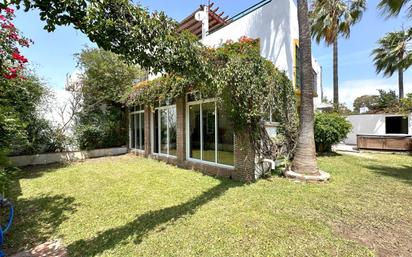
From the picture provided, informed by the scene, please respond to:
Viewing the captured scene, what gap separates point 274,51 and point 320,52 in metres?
8.80

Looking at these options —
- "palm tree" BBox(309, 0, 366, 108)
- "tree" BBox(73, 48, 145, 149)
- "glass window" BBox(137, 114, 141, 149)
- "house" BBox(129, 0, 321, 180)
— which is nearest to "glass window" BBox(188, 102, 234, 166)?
"house" BBox(129, 0, 321, 180)

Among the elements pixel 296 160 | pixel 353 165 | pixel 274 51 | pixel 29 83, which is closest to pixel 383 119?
pixel 353 165

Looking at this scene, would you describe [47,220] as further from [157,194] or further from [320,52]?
[320,52]

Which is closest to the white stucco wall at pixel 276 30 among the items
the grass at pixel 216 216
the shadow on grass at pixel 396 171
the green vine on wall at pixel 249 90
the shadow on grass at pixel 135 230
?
the green vine on wall at pixel 249 90

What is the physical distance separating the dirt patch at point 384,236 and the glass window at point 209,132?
5.25 metres

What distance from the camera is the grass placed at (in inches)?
142

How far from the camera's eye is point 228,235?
3932 mm

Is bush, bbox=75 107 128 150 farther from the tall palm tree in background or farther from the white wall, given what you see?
the tall palm tree in background

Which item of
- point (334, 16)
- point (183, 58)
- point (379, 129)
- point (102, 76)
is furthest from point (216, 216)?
point (379, 129)

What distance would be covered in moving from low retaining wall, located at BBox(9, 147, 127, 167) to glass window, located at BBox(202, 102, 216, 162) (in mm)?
7821

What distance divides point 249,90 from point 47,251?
6.15 meters

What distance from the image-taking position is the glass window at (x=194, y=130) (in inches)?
374

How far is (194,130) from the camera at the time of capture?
9727mm

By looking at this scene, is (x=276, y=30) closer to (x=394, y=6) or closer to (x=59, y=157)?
(x=394, y=6)
